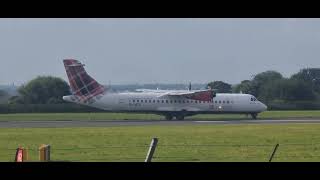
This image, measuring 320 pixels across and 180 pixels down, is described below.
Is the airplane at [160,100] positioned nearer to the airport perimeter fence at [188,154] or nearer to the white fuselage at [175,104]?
the white fuselage at [175,104]

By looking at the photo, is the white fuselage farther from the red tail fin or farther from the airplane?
the red tail fin

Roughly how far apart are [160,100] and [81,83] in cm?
722

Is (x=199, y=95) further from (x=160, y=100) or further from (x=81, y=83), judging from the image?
(x=81, y=83)

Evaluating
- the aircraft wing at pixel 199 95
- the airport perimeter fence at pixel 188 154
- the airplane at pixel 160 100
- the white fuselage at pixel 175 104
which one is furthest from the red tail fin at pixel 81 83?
the airport perimeter fence at pixel 188 154

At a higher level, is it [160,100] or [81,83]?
[81,83]

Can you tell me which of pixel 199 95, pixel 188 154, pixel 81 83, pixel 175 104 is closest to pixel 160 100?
pixel 175 104

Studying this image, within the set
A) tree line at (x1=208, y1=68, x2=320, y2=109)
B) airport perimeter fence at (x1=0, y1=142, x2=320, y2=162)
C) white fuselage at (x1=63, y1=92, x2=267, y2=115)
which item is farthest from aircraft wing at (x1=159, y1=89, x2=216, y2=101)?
airport perimeter fence at (x1=0, y1=142, x2=320, y2=162)

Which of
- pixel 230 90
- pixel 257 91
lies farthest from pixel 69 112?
pixel 230 90

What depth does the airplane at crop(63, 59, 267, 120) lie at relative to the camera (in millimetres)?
62781

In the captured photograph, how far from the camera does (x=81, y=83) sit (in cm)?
6462

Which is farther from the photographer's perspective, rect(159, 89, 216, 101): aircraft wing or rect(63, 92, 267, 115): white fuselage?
rect(159, 89, 216, 101): aircraft wing
